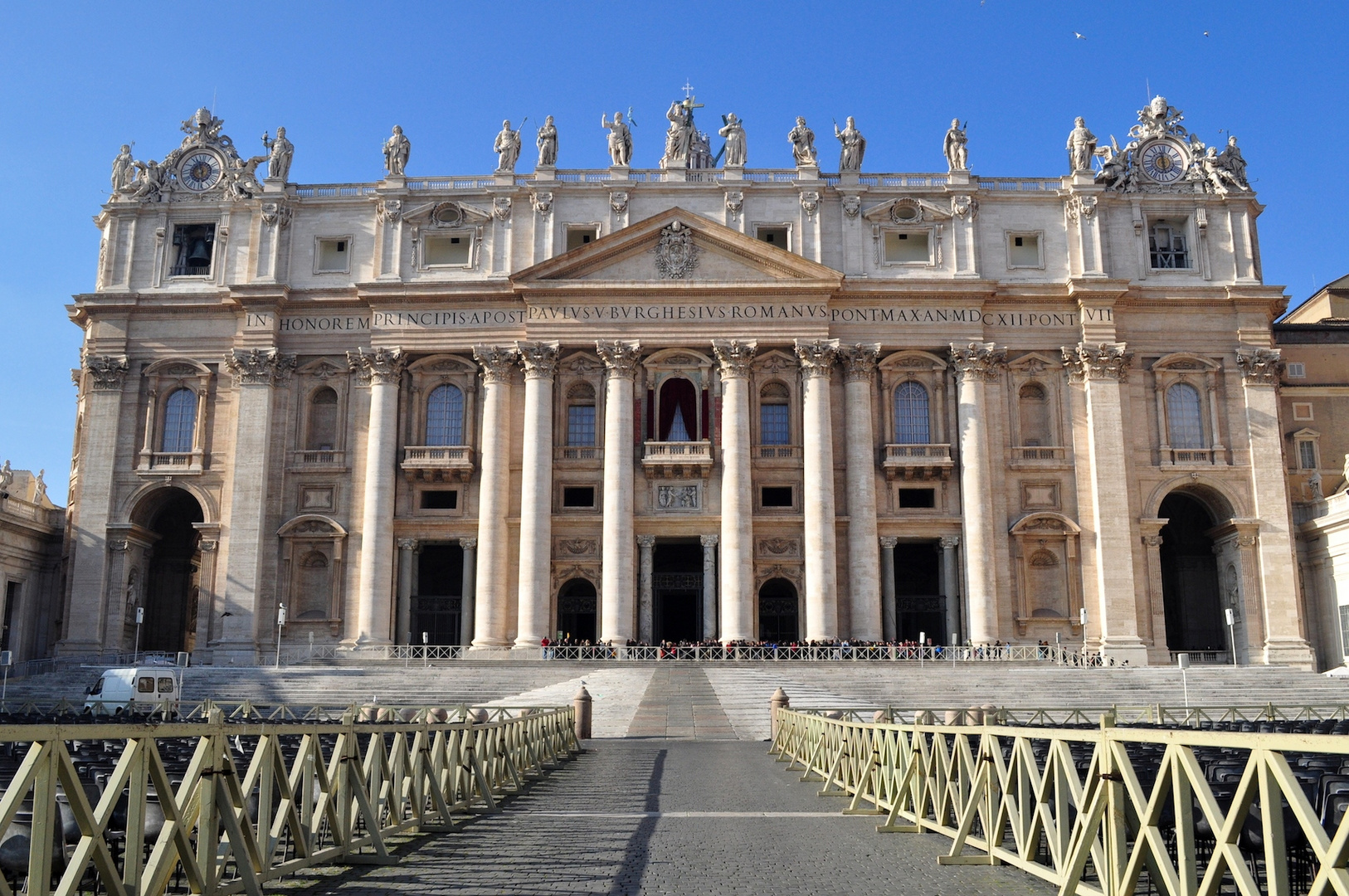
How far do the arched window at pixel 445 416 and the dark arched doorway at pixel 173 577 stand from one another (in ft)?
38.8

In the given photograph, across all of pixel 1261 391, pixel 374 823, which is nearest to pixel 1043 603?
pixel 1261 391

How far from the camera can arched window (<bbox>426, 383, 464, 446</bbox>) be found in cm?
5222

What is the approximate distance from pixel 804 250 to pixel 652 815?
40903 millimetres

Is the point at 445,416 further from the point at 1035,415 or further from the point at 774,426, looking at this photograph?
the point at 1035,415

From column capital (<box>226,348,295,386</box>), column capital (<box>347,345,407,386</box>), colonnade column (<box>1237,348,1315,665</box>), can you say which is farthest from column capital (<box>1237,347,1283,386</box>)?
column capital (<box>226,348,295,386</box>)

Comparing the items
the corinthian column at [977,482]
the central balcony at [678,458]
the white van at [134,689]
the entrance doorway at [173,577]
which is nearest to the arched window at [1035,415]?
the corinthian column at [977,482]

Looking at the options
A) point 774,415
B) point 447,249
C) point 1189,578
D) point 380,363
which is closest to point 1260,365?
point 1189,578

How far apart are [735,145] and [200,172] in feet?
79.2

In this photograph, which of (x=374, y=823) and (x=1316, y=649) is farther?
(x=1316, y=649)

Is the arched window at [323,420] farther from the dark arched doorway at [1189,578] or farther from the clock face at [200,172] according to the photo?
the dark arched doorway at [1189,578]

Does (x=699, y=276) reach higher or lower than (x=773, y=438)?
higher

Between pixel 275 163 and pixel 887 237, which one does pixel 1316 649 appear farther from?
pixel 275 163

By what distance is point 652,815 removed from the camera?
45.9 ft

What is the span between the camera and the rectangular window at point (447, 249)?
53906 millimetres
